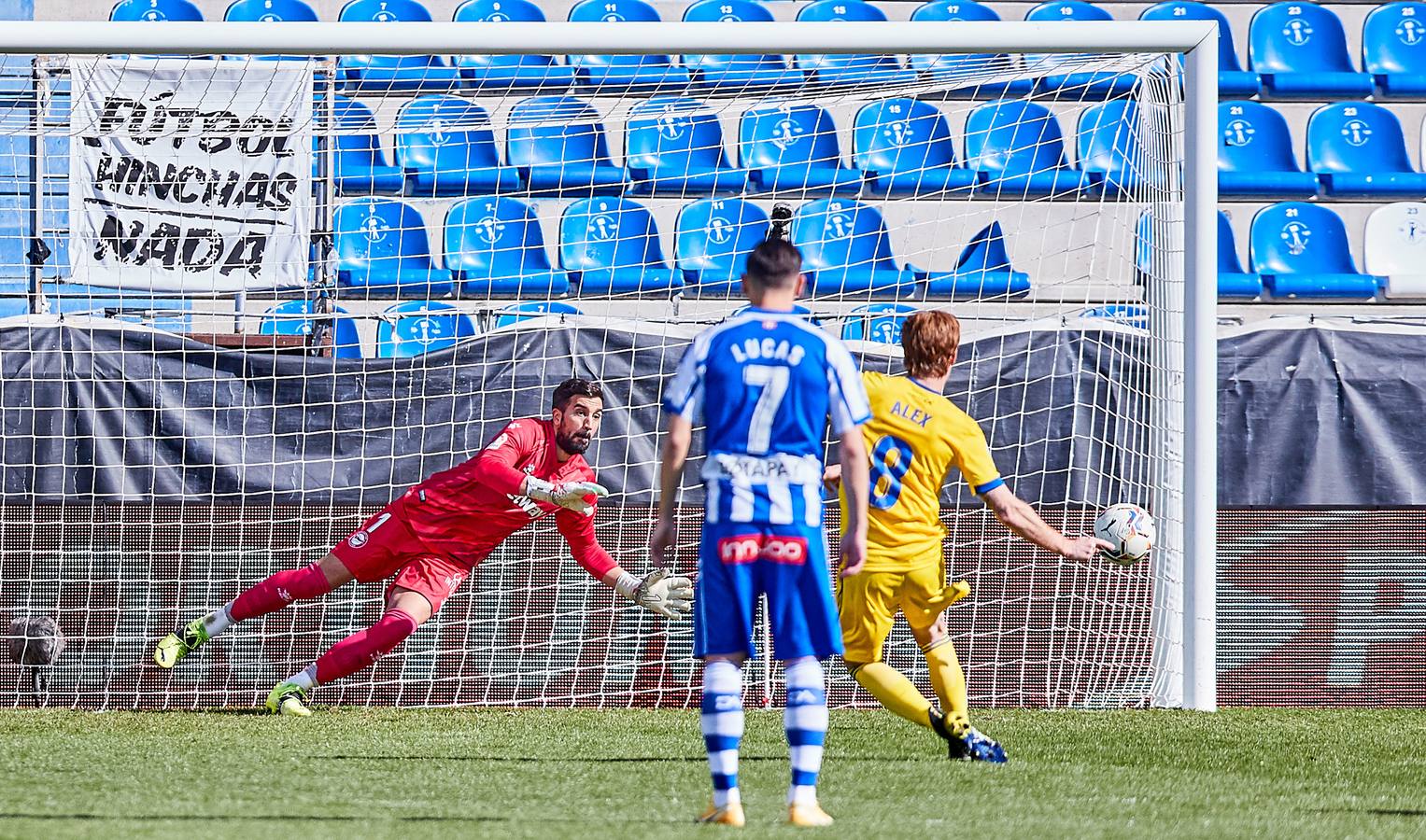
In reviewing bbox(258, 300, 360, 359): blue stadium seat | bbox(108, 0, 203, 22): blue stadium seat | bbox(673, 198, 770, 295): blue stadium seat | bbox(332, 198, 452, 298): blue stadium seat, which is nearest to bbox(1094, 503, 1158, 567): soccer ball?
bbox(258, 300, 360, 359): blue stadium seat

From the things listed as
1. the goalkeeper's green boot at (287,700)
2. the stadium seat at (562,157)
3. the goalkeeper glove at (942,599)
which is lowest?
the goalkeeper's green boot at (287,700)

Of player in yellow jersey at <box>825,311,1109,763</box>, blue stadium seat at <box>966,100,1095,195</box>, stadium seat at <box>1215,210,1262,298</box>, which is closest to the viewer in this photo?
player in yellow jersey at <box>825,311,1109,763</box>

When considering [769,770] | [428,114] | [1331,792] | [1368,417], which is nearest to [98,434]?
[428,114]

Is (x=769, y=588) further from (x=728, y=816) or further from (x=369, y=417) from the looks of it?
(x=369, y=417)

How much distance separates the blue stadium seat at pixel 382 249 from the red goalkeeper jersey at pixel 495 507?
3.88 metres

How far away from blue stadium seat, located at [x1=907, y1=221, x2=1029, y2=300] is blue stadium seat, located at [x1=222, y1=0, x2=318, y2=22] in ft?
17.5

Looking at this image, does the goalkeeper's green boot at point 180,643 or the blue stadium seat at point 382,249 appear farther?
the blue stadium seat at point 382,249

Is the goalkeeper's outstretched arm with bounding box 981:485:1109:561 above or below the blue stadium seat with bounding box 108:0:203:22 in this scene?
below

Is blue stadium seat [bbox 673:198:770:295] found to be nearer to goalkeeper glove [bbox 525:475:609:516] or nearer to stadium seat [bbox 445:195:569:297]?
stadium seat [bbox 445:195:569:297]

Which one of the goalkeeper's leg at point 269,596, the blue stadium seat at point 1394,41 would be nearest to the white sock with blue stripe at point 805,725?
the goalkeeper's leg at point 269,596

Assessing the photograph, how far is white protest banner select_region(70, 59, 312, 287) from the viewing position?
8836 mm

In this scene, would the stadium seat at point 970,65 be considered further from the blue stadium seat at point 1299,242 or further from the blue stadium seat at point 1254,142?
the blue stadium seat at point 1299,242

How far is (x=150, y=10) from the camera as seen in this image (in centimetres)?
1231

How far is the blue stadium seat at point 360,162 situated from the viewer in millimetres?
9859
